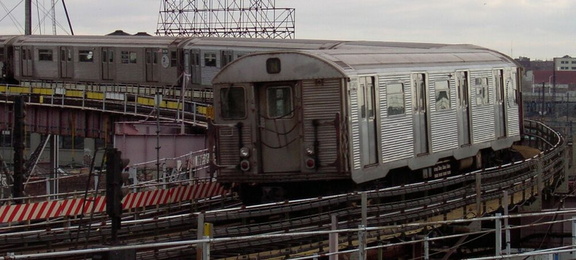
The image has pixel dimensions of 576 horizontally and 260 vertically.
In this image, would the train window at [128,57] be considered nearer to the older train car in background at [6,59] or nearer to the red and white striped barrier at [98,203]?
the older train car in background at [6,59]

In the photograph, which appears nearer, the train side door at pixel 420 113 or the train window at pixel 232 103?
the train window at pixel 232 103

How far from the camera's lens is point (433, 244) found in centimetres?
1995

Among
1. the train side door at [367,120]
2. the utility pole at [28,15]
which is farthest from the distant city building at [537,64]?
the train side door at [367,120]

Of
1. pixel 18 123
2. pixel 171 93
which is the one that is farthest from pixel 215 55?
pixel 18 123

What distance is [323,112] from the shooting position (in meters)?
18.8

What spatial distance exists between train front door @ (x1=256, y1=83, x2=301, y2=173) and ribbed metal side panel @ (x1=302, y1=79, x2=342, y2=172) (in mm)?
232

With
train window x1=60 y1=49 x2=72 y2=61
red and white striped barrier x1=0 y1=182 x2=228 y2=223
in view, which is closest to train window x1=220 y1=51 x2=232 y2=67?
train window x1=60 y1=49 x2=72 y2=61

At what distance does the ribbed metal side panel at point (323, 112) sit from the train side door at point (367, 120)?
0.60 meters

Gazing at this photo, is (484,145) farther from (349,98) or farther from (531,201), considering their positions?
(349,98)

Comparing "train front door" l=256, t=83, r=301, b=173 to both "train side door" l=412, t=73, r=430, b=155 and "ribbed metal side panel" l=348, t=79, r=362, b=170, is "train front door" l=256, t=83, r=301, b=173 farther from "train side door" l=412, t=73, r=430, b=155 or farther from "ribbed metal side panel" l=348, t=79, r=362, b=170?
"train side door" l=412, t=73, r=430, b=155

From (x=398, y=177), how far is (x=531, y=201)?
413cm

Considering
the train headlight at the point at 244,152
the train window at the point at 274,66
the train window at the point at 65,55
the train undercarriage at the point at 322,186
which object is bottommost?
the train undercarriage at the point at 322,186

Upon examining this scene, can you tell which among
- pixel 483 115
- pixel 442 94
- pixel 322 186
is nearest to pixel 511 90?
pixel 483 115

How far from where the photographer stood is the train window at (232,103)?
771 inches
